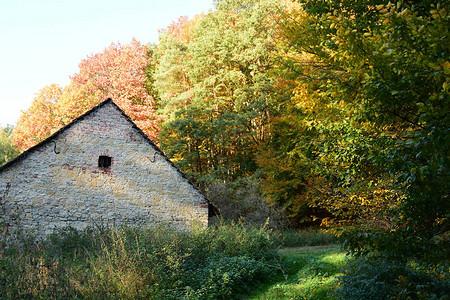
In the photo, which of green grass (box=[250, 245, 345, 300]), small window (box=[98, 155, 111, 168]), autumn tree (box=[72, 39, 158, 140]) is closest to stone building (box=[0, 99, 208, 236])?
small window (box=[98, 155, 111, 168])

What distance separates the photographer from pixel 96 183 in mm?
13711

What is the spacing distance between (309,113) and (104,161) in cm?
768

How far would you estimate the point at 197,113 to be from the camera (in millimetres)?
26812

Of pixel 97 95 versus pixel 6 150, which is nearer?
pixel 97 95

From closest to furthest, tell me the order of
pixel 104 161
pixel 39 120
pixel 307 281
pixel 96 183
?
pixel 307 281, pixel 96 183, pixel 104 161, pixel 39 120

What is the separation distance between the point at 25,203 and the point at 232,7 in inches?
931

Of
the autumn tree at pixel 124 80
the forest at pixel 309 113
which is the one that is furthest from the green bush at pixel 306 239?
the autumn tree at pixel 124 80

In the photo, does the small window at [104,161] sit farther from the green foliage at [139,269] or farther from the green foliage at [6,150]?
the green foliage at [6,150]

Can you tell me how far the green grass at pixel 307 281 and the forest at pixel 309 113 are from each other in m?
1.05

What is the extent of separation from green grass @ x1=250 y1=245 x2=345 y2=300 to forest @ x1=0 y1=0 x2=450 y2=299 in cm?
105

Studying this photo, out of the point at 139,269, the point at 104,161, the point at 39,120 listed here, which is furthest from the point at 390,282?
the point at 39,120

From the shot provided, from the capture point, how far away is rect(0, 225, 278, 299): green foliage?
673cm

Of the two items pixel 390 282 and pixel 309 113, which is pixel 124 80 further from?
pixel 390 282

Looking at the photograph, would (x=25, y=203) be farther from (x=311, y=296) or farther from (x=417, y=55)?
(x=417, y=55)
